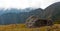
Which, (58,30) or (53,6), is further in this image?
(53,6)

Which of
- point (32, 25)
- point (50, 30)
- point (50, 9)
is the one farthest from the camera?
point (50, 9)

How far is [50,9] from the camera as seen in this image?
139 m

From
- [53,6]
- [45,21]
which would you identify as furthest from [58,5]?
[45,21]

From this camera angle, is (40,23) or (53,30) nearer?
(53,30)

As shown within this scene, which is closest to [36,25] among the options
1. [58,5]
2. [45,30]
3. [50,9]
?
[45,30]

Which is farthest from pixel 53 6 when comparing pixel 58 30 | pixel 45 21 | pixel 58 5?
pixel 58 30

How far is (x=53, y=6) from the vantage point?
14688 centimetres

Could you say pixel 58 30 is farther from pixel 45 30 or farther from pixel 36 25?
pixel 36 25

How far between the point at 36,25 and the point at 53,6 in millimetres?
112236

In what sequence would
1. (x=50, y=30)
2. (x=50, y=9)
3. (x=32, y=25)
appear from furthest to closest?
1. (x=50, y=9)
2. (x=32, y=25)
3. (x=50, y=30)

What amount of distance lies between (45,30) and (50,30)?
40.7 inches

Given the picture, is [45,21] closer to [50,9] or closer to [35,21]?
[35,21]

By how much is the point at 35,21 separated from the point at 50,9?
10377 centimetres

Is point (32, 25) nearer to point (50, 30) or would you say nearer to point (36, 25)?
point (36, 25)
